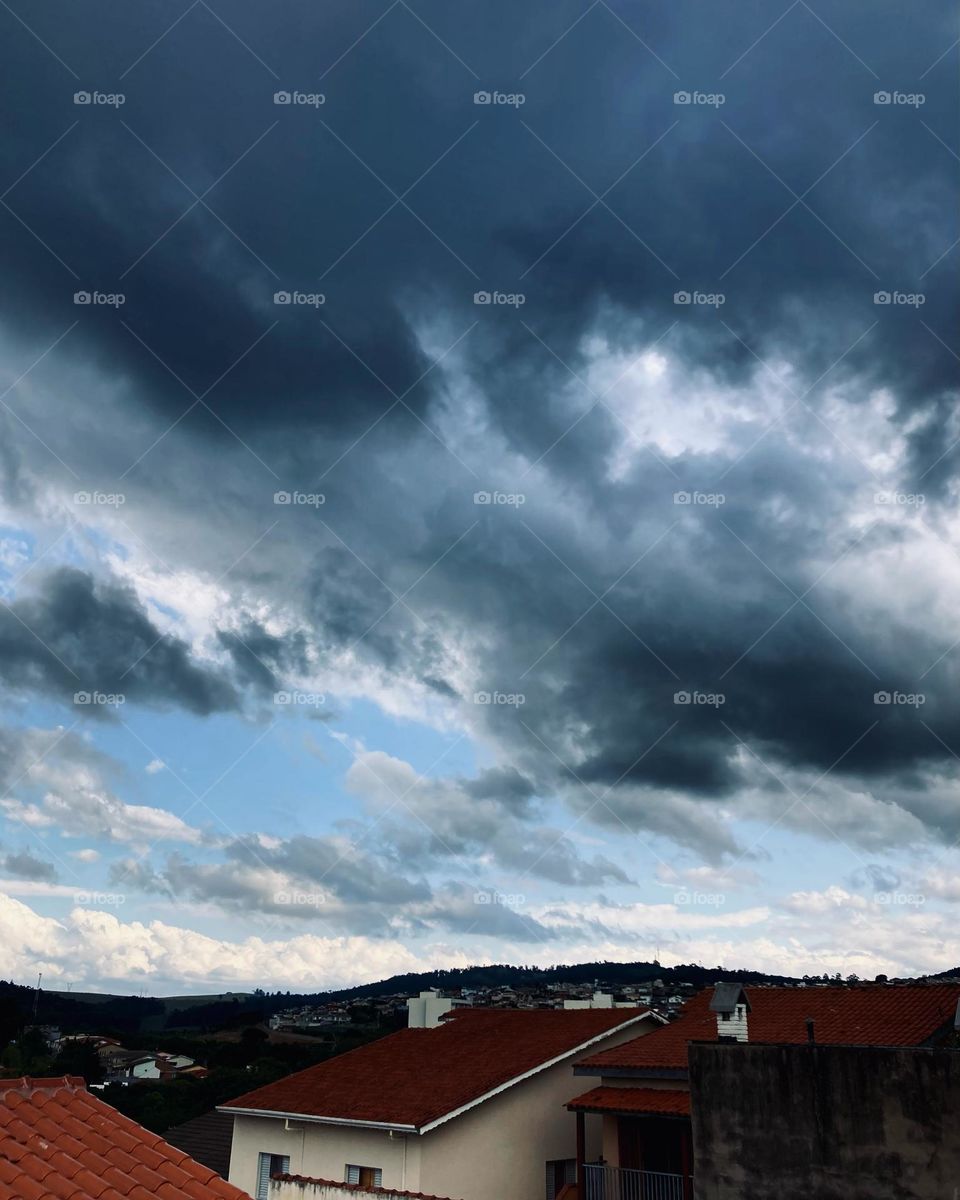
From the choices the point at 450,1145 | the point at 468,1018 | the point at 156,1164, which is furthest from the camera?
the point at 468,1018

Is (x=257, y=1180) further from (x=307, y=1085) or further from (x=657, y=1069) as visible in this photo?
(x=657, y=1069)

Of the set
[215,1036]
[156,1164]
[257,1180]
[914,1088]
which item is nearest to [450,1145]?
[257,1180]

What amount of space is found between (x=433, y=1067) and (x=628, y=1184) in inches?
237

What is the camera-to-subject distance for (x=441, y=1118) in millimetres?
20281

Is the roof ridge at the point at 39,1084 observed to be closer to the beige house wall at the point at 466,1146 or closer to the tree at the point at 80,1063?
the beige house wall at the point at 466,1146

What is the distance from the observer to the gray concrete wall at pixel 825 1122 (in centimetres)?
1041

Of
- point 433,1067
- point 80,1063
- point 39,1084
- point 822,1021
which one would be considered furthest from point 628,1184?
point 80,1063

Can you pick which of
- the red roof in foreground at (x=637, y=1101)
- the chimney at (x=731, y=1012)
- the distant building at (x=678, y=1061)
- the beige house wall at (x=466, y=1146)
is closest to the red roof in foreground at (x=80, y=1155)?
the chimney at (x=731, y=1012)

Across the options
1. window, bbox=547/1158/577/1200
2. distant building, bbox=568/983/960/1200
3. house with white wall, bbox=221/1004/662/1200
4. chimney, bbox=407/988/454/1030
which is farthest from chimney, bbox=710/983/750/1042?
chimney, bbox=407/988/454/1030

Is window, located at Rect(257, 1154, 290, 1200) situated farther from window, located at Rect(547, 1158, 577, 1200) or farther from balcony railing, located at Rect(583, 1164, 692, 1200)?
balcony railing, located at Rect(583, 1164, 692, 1200)

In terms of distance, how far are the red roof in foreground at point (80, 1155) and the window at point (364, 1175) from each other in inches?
573

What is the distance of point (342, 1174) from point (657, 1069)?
23.7 ft

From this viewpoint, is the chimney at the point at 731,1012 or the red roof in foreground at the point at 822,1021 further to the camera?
the red roof in foreground at the point at 822,1021

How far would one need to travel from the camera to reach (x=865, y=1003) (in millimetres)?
19656
